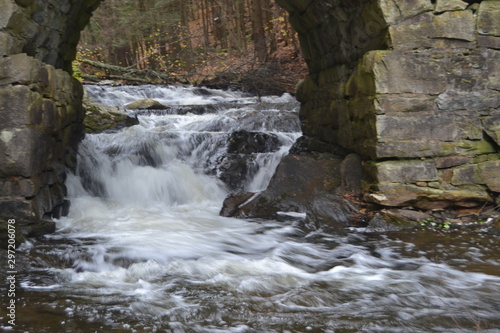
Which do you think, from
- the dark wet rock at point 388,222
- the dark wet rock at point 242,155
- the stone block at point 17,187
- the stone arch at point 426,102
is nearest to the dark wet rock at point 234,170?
the dark wet rock at point 242,155

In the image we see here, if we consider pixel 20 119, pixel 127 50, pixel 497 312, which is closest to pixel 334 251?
pixel 497 312

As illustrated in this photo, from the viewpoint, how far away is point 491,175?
→ 5.44 m

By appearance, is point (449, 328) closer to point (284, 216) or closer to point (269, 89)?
point (284, 216)

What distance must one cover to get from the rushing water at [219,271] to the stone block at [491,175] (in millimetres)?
886

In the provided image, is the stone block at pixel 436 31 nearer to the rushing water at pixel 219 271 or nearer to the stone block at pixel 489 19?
the stone block at pixel 489 19

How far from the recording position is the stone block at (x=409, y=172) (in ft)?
17.9

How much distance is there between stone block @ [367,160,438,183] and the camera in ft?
17.9

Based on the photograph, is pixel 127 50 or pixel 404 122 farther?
pixel 127 50

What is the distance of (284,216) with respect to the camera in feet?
19.8

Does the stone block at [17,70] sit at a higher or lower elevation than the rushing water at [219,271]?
higher

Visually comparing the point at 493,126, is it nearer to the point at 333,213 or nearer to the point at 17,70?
the point at 333,213

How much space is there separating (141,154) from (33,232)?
3.33m

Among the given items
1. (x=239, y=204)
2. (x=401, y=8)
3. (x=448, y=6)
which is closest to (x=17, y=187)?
(x=239, y=204)

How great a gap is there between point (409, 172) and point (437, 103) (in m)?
0.96
